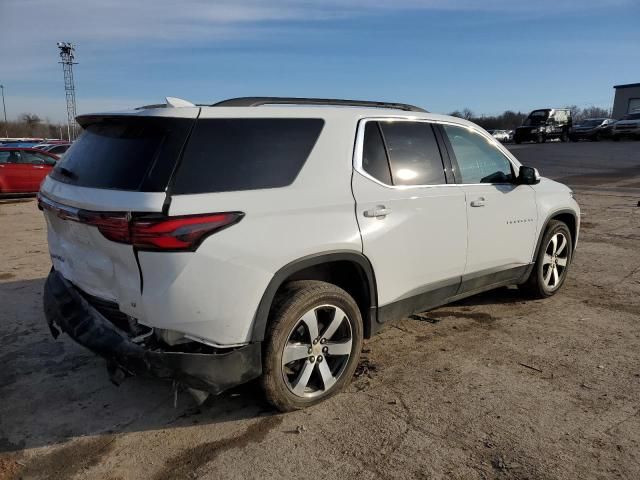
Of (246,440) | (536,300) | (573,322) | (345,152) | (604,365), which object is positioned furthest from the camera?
(536,300)

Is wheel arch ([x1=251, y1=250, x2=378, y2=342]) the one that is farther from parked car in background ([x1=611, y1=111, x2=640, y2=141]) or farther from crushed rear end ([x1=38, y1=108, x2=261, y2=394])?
parked car in background ([x1=611, y1=111, x2=640, y2=141])

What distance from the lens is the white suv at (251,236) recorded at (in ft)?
8.68

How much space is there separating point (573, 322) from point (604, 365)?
917 millimetres

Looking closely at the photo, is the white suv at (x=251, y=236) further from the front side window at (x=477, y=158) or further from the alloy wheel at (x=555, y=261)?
the alloy wheel at (x=555, y=261)

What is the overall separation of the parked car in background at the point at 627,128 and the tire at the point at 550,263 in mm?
34937

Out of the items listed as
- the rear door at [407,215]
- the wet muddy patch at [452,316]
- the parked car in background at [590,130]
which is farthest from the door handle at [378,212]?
the parked car in background at [590,130]

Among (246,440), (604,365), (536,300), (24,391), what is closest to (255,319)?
(246,440)

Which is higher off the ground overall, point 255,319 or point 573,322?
point 255,319

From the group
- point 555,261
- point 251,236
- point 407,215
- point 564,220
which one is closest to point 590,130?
point 564,220

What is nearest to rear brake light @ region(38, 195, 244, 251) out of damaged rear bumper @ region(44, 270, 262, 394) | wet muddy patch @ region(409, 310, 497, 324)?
damaged rear bumper @ region(44, 270, 262, 394)

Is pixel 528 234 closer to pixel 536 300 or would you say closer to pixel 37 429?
pixel 536 300

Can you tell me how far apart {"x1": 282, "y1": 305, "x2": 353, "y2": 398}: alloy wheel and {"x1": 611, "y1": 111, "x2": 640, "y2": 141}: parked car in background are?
3808cm

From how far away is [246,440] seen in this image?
2.95m

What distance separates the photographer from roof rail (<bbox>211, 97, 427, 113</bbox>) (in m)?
3.21
